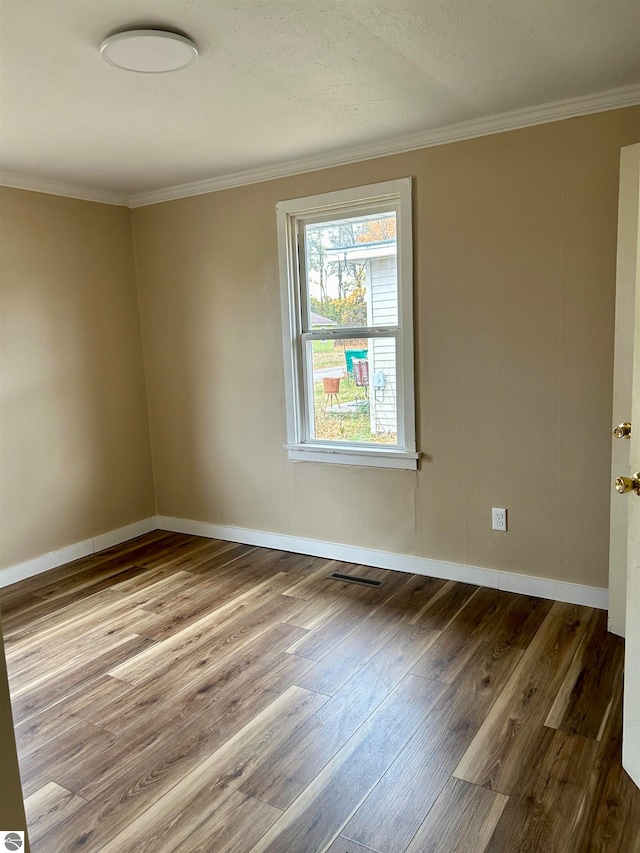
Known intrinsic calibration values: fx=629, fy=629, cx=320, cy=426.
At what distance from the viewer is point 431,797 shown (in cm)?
189

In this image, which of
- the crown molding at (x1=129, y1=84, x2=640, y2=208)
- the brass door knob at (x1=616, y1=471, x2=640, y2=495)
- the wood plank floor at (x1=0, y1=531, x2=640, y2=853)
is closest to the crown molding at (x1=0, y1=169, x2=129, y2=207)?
the crown molding at (x1=129, y1=84, x2=640, y2=208)

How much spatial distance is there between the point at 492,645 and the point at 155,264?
3209mm

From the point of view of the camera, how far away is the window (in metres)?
3.44

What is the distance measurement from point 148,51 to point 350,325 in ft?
6.15

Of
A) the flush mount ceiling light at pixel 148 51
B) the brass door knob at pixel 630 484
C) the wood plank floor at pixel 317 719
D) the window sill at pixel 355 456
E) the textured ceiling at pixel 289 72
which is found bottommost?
the wood plank floor at pixel 317 719

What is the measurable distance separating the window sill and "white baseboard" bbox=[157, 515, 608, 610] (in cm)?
52

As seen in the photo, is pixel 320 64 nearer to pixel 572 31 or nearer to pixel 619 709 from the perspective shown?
pixel 572 31

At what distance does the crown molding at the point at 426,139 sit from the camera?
274 cm

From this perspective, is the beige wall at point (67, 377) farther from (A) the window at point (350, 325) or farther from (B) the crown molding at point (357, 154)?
(A) the window at point (350, 325)

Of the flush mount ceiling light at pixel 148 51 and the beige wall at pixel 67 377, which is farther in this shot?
the beige wall at pixel 67 377

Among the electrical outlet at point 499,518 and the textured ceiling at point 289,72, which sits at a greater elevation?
the textured ceiling at point 289,72

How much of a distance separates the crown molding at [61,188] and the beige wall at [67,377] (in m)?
0.04

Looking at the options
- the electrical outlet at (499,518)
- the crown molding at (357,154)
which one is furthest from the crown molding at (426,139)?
the electrical outlet at (499,518)

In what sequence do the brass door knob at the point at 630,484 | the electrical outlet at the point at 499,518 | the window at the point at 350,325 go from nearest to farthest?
1. the brass door knob at the point at 630,484
2. the electrical outlet at the point at 499,518
3. the window at the point at 350,325
